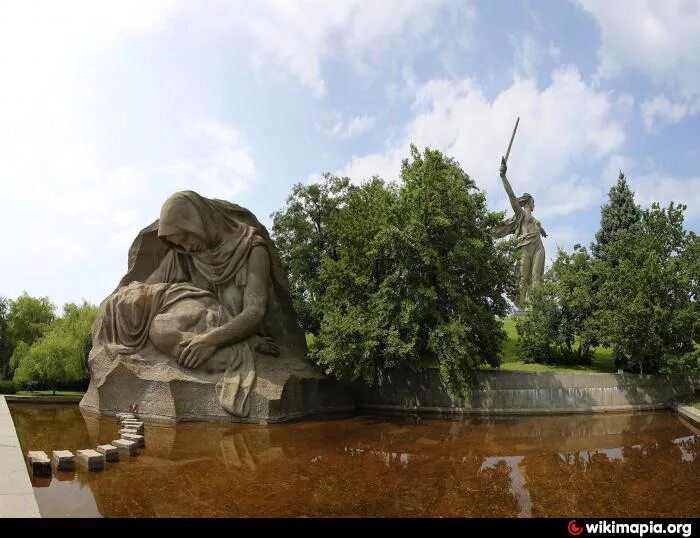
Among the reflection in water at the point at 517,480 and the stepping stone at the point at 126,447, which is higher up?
the stepping stone at the point at 126,447

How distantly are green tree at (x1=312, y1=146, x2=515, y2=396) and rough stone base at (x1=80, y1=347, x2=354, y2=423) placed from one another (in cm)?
123

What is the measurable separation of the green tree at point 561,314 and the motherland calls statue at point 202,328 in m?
9.40

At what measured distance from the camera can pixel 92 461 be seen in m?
10.3

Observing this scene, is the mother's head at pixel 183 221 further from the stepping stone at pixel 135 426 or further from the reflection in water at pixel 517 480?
the reflection in water at pixel 517 480

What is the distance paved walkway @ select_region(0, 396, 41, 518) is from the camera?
684 cm

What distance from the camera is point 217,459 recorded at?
37.7 ft

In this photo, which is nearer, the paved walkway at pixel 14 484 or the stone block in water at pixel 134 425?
the paved walkway at pixel 14 484

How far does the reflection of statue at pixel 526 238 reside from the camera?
31.2 meters

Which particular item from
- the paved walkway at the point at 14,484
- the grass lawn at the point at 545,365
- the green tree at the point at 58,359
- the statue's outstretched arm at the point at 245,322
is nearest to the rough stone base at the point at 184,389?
the statue's outstretched arm at the point at 245,322

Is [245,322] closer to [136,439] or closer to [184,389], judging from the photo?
[184,389]

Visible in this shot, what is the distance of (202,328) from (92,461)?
265 inches
